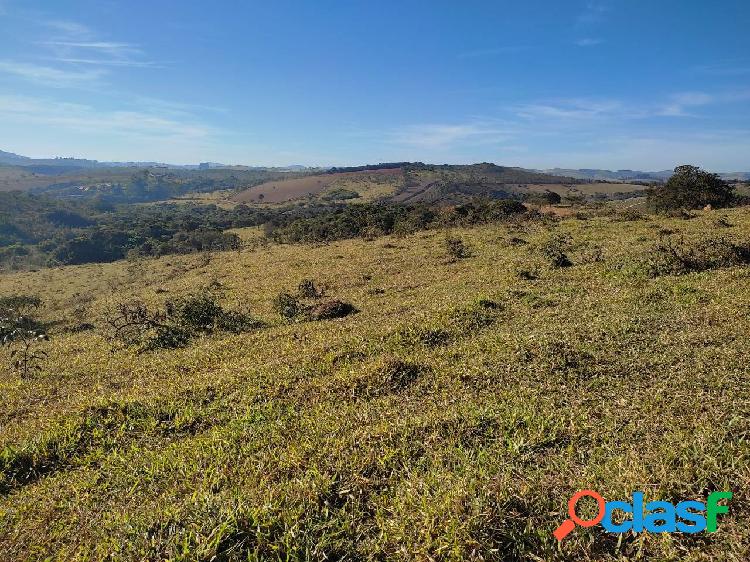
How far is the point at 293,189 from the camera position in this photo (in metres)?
176

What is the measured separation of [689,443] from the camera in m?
5.39

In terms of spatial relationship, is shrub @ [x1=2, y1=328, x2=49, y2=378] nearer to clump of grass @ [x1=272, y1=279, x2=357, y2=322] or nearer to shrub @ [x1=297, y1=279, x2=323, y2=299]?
clump of grass @ [x1=272, y1=279, x2=357, y2=322]

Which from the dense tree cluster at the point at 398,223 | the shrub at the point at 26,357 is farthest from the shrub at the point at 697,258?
the dense tree cluster at the point at 398,223

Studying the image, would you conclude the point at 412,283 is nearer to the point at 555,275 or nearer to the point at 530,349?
the point at 555,275

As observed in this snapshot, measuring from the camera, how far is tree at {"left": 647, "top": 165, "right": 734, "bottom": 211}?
38.3 m

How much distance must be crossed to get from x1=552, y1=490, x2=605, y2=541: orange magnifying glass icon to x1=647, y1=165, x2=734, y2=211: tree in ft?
132

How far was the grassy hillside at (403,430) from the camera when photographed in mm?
4480

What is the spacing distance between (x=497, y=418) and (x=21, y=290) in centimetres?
4677

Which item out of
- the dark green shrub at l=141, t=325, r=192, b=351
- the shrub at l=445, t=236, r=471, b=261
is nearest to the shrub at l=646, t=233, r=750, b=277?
the shrub at l=445, t=236, r=471, b=261

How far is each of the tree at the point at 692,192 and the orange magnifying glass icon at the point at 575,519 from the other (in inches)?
1580

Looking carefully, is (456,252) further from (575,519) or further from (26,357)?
(575,519)

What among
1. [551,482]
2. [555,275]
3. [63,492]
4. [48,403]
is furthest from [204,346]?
[555,275]

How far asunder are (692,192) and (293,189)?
500 ft

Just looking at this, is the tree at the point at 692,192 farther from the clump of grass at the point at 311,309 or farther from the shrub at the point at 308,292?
the clump of grass at the point at 311,309
